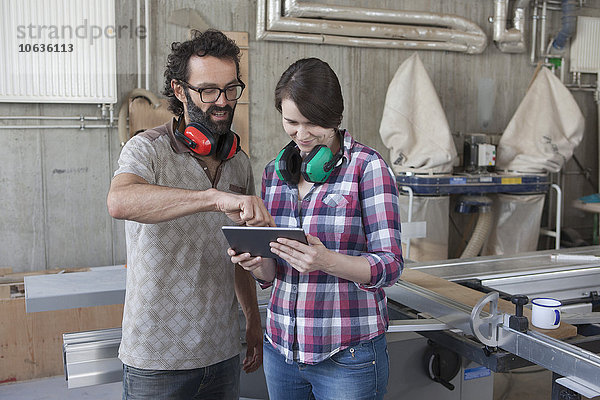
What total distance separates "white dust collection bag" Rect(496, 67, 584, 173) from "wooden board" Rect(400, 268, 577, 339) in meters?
3.31

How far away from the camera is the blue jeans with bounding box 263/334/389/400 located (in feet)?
4.39

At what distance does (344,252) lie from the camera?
4.44 ft

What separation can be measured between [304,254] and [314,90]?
1.26ft

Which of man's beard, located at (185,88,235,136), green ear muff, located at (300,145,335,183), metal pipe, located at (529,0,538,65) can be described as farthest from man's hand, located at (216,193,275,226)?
metal pipe, located at (529,0,538,65)

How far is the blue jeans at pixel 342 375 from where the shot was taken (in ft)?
4.39

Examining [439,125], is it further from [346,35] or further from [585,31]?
[585,31]

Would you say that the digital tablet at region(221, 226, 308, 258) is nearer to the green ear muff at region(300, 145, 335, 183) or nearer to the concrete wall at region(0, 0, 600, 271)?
the green ear muff at region(300, 145, 335, 183)

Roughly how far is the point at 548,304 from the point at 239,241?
0.97 m

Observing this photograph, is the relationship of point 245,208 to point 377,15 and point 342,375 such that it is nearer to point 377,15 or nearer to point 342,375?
point 342,375

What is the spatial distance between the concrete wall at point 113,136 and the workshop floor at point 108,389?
1.02 meters

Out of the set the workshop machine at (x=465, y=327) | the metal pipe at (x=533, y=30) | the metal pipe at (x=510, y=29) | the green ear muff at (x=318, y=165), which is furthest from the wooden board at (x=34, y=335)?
the metal pipe at (x=533, y=30)

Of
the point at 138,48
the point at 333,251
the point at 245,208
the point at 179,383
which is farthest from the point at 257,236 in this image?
the point at 138,48

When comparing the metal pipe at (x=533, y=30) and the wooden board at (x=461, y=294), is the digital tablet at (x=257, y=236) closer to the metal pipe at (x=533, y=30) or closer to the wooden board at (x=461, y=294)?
the wooden board at (x=461, y=294)

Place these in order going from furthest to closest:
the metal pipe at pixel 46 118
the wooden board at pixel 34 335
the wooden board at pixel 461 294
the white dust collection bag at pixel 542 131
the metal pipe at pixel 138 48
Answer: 1. the white dust collection bag at pixel 542 131
2. the metal pipe at pixel 138 48
3. the metal pipe at pixel 46 118
4. the wooden board at pixel 34 335
5. the wooden board at pixel 461 294
